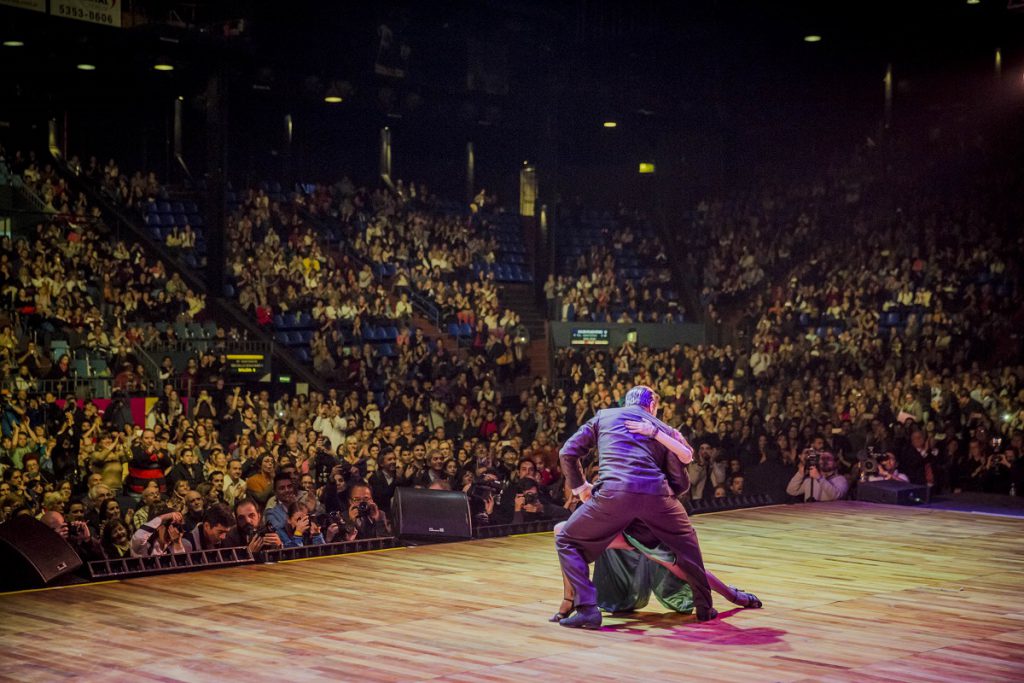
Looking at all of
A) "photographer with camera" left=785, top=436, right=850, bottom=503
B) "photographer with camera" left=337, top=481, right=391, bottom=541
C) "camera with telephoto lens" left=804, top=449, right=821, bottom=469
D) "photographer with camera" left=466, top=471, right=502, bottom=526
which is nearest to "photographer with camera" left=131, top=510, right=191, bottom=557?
"photographer with camera" left=337, top=481, right=391, bottom=541

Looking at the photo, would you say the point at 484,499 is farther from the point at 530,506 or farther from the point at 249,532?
the point at 249,532

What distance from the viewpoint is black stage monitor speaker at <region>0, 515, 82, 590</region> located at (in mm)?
9039

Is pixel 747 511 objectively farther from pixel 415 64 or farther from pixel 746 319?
pixel 415 64

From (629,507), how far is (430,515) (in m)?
4.20

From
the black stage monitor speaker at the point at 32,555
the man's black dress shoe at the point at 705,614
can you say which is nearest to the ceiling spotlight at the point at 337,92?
the black stage monitor speaker at the point at 32,555

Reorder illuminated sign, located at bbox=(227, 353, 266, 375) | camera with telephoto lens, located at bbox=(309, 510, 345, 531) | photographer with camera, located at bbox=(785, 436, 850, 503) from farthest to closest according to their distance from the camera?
illuminated sign, located at bbox=(227, 353, 266, 375)
photographer with camera, located at bbox=(785, 436, 850, 503)
camera with telephoto lens, located at bbox=(309, 510, 345, 531)

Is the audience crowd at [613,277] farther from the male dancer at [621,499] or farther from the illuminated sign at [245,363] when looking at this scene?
the male dancer at [621,499]

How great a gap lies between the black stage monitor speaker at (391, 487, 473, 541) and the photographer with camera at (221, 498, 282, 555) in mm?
1243

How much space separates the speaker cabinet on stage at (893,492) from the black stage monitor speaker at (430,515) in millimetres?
5618

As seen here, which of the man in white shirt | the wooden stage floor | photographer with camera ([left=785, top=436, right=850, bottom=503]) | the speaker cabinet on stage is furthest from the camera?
the man in white shirt

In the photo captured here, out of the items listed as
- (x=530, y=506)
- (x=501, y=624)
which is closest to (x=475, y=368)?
(x=530, y=506)

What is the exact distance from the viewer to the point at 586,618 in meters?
7.71

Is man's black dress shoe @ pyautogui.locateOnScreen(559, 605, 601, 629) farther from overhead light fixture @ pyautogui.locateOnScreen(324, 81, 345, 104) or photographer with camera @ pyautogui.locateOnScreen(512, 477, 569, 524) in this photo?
overhead light fixture @ pyautogui.locateOnScreen(324, 81, 345, 104)

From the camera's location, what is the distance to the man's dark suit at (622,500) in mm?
7617
